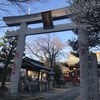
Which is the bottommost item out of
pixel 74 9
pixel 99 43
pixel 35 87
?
pixel 35 87

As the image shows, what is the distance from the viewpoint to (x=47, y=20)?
15008mm

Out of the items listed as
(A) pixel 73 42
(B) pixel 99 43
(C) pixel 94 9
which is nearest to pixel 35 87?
(A) pixel 73 42

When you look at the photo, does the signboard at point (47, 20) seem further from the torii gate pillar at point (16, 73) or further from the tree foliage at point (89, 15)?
the tree foliage at point (89, 15)

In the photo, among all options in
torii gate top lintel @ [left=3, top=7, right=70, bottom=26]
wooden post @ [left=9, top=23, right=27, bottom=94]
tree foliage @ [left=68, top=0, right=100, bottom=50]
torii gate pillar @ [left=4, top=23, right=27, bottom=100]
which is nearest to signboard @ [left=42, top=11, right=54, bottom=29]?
torii gate top lintel @ [left=3, top=7, right=70, bottom=26]

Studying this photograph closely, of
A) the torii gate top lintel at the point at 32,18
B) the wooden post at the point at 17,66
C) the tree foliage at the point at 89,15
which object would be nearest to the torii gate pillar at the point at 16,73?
the wooden post at the point at 17,66

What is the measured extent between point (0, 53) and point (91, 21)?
1684 centimetres

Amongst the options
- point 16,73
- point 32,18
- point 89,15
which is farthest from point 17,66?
point 89,15

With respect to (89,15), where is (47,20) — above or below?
above

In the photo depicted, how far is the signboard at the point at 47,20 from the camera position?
14.9 metres

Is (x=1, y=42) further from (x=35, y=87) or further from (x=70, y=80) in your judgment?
(x=70, y=80)

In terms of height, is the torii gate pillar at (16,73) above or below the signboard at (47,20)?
below

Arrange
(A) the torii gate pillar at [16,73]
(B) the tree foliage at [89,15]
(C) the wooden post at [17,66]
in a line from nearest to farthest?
(B) the tree foliage at [89,15] < (A) the torii gate pillar at [16,73] < (C) the wooden post at [17,66]

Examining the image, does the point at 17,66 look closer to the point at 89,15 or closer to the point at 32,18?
the point at 32,18

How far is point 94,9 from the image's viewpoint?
6.54m
